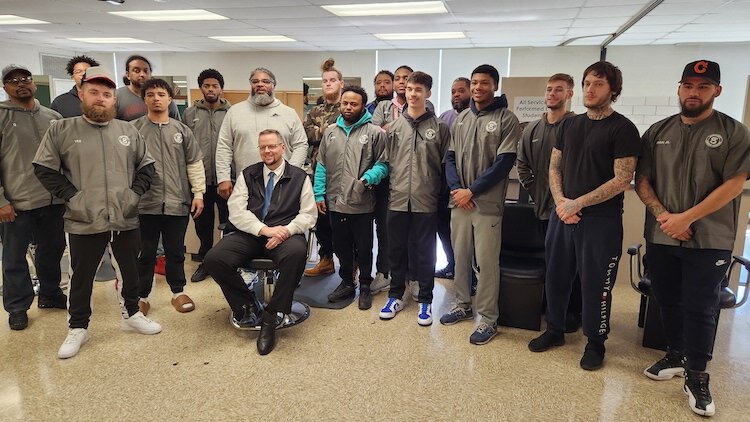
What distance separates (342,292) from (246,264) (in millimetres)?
888

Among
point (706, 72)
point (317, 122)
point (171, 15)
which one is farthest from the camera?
point (171, 15)

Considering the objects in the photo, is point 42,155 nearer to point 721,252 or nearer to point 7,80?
point 7,80

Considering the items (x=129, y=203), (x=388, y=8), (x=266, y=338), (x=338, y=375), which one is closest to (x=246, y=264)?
(x=266, y=338)

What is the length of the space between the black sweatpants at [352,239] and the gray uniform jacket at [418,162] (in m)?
→ 0.29

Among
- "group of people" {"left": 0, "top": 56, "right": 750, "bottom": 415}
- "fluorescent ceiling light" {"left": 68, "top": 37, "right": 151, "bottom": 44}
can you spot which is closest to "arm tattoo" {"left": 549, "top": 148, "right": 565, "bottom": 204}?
"group of people" {"left": 0, "top": 56, "right": 750, "bottom": 415}

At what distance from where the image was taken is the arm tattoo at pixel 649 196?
226cm

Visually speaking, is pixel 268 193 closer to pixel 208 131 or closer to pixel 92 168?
pixel 92 168

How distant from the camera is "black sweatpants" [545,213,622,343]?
236 centimetres

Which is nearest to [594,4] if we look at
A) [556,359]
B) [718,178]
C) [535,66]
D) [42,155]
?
[535,66]

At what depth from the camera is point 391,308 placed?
3158 millimetres

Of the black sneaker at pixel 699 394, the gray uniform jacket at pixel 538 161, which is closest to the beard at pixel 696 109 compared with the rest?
the gray uniform jacket at pixel 538 161

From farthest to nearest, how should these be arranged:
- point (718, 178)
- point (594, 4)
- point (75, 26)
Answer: point (75, 26), point (594, 4), point (718, 178)

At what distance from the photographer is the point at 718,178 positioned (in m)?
2.13

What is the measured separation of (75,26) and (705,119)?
8.62 meters
